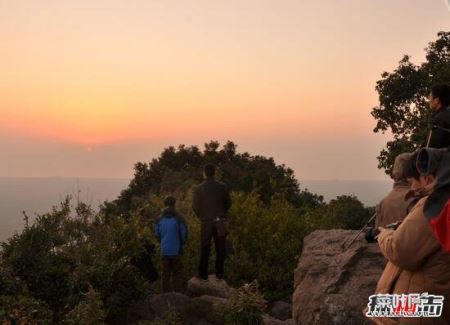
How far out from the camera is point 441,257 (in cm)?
336

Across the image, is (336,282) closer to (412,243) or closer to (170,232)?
(412,243)

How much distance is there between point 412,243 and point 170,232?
7.37 meters

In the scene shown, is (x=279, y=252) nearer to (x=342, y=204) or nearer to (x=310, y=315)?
(x=310, y=315)

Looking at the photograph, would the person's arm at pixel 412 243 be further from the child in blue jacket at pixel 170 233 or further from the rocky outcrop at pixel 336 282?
the child in blue jacket at pixel 170 233

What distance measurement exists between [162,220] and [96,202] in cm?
253

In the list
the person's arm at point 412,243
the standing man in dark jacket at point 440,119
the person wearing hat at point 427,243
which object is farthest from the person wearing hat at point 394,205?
the person's arm at point 412,243

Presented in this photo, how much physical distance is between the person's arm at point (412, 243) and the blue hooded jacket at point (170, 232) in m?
7.16

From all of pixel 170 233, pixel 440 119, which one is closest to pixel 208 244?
pixel 170 233

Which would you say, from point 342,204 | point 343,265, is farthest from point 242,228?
point 342,204

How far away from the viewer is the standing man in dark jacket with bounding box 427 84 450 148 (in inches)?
223

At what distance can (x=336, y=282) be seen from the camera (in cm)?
679

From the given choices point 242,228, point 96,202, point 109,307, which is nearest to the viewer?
point 109,307

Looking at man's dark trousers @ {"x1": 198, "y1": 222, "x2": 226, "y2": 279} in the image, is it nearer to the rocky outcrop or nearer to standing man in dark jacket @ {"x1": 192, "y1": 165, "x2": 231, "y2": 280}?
standing man in dark jacket @ {"x1": 192, "y1": 165, "x2": 231, "y2": 280}

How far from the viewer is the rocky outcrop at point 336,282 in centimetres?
639
